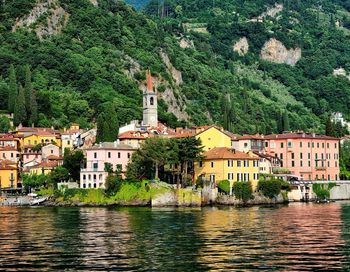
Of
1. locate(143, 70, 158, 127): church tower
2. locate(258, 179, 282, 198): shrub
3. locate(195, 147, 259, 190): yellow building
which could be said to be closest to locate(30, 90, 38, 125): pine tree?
locate(143, 70, 158, 127): church tower

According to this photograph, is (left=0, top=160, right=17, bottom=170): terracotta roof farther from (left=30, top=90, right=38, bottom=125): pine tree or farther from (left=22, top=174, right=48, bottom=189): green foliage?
(left=30, top=90, right=38, bottom=125): pine tree

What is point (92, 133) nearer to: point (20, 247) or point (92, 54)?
point (92, 54)

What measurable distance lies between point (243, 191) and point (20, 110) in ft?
205

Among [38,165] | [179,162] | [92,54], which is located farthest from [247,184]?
[92,54]

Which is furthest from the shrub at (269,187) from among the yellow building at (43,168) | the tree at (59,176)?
the yellow building at (43,168)

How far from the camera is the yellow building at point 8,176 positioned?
5074 inches

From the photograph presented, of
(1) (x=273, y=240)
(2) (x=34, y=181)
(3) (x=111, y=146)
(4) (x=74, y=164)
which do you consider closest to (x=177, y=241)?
(1) (x=273, y=240)

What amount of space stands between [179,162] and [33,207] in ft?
60.6

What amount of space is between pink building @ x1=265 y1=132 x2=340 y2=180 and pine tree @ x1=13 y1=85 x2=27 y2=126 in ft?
155

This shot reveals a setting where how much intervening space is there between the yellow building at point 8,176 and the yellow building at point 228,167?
113 ft

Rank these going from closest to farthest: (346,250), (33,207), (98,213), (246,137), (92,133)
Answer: (346,250) → (98,213) → (33,207) → (246,137) → (92,133)

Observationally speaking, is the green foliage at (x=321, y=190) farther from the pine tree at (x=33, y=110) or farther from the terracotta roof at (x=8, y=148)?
the pine tree at (x=33, y=110)

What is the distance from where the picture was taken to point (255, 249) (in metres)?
51.5

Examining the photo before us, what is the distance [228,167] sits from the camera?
107m
